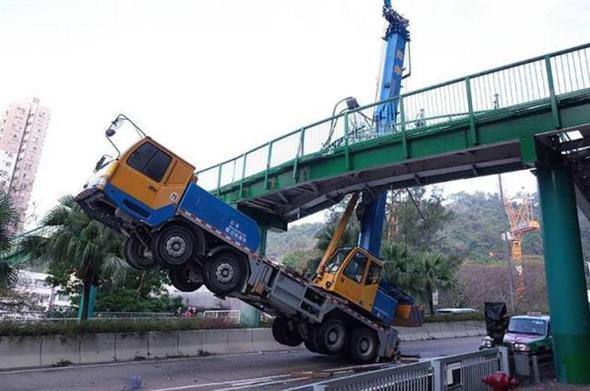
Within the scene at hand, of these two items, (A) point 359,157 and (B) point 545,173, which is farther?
(A) point 359,157

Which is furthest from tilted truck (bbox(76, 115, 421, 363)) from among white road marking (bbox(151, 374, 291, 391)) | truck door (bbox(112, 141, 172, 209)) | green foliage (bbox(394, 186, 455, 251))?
green foliage (bbox(394, 186, 455, 251))

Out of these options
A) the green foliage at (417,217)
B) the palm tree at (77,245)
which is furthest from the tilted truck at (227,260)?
the green foliage at (417,217)

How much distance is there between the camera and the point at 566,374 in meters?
10.7

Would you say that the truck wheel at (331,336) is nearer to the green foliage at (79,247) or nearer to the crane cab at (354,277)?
the crane cab at (354,277)

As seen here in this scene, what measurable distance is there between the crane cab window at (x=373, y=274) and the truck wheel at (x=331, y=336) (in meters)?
1.55

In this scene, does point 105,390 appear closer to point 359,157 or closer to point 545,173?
point 359,157

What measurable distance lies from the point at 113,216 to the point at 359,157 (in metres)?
7.77

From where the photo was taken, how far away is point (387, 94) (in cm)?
1933

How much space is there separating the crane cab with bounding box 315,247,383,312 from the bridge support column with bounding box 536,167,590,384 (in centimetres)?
493

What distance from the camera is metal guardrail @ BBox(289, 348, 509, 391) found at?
5.64 meters

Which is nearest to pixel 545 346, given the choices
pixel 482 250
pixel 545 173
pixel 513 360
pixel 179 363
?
pixel 513 360

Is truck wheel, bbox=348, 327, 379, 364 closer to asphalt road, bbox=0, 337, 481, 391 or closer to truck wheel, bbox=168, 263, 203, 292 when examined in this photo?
asphalt road, bbox=0, 337, 481, 391

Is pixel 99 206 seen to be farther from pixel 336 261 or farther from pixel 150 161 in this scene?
pixel 336 261

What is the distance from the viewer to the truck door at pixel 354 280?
1416 cm
